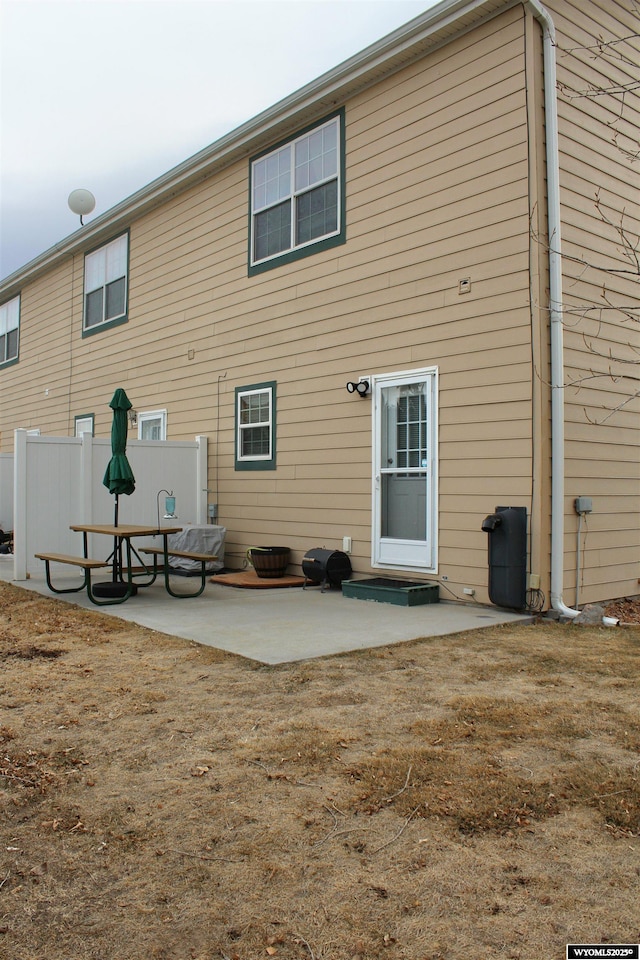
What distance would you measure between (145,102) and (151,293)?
6.97m

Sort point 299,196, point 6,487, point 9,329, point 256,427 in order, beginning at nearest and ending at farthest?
point 299,196 < point 256,427 < point 6,487 < point 9,329

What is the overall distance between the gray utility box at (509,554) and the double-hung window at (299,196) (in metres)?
3.84

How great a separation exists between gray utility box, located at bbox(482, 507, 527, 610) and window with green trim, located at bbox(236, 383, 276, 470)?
365 cm

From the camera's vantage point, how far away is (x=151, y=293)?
38.8ft

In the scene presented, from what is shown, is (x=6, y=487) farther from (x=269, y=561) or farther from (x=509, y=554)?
(x=509, y=554)

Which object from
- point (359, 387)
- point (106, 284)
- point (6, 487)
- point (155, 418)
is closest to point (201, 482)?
point (155, 418)

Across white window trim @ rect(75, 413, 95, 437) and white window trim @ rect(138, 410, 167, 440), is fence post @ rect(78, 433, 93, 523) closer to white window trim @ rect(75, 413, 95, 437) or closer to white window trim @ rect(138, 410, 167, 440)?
white window trim @ rect(138, 410, 167, 440)

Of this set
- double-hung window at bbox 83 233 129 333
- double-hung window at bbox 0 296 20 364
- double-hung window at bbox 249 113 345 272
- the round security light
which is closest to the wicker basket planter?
double-hung window at bbox 249 113 345 272

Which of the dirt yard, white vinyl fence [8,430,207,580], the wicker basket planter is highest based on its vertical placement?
white vinyl fence [8,430,207,580]

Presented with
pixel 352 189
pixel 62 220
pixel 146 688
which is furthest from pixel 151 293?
pixel 62 220

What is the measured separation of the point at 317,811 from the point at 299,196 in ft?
25.6

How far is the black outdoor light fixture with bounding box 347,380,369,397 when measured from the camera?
26.1 ft

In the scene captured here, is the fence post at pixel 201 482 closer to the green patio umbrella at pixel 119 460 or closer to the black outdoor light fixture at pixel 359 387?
the green patio umbrella at pixel 119 460

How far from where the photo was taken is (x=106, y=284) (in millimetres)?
13250
